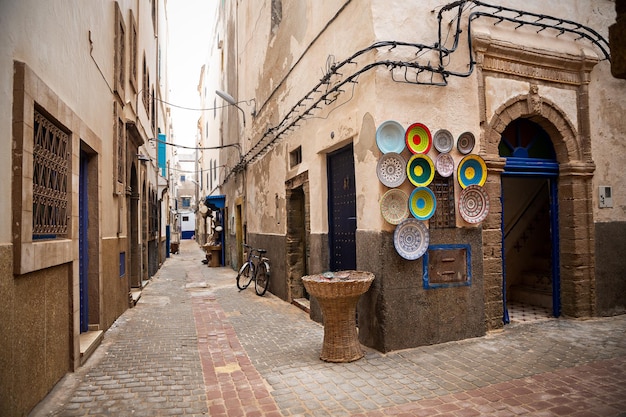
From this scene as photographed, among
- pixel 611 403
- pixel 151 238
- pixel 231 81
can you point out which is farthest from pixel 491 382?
pixel 231 81

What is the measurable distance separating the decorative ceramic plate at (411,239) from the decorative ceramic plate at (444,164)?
733 millimetres

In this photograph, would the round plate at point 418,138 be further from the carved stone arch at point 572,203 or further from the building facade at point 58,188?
the building facade at point 58,188

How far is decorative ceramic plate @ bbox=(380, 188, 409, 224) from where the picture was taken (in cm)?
502

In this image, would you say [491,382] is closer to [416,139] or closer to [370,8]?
[416,139]

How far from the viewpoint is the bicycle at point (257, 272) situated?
9.73 meters

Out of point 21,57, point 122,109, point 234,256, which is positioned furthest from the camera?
point 234,256

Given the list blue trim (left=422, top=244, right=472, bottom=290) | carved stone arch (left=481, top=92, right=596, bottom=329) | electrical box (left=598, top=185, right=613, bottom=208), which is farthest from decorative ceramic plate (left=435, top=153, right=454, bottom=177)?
electrical box (left=598, top=185, right=613, bottom=208)

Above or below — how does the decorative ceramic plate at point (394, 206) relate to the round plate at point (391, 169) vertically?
below

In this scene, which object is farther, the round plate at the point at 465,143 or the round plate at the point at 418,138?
the round plate at the point at 465,143

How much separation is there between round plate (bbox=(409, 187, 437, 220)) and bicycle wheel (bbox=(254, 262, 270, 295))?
512 centimetres

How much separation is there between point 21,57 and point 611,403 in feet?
18.3

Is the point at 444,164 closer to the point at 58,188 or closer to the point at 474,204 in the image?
the point at 474,204

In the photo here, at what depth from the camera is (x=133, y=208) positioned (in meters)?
10.3

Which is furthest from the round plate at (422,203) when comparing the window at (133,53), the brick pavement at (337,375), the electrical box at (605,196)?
the window at (133,53)
